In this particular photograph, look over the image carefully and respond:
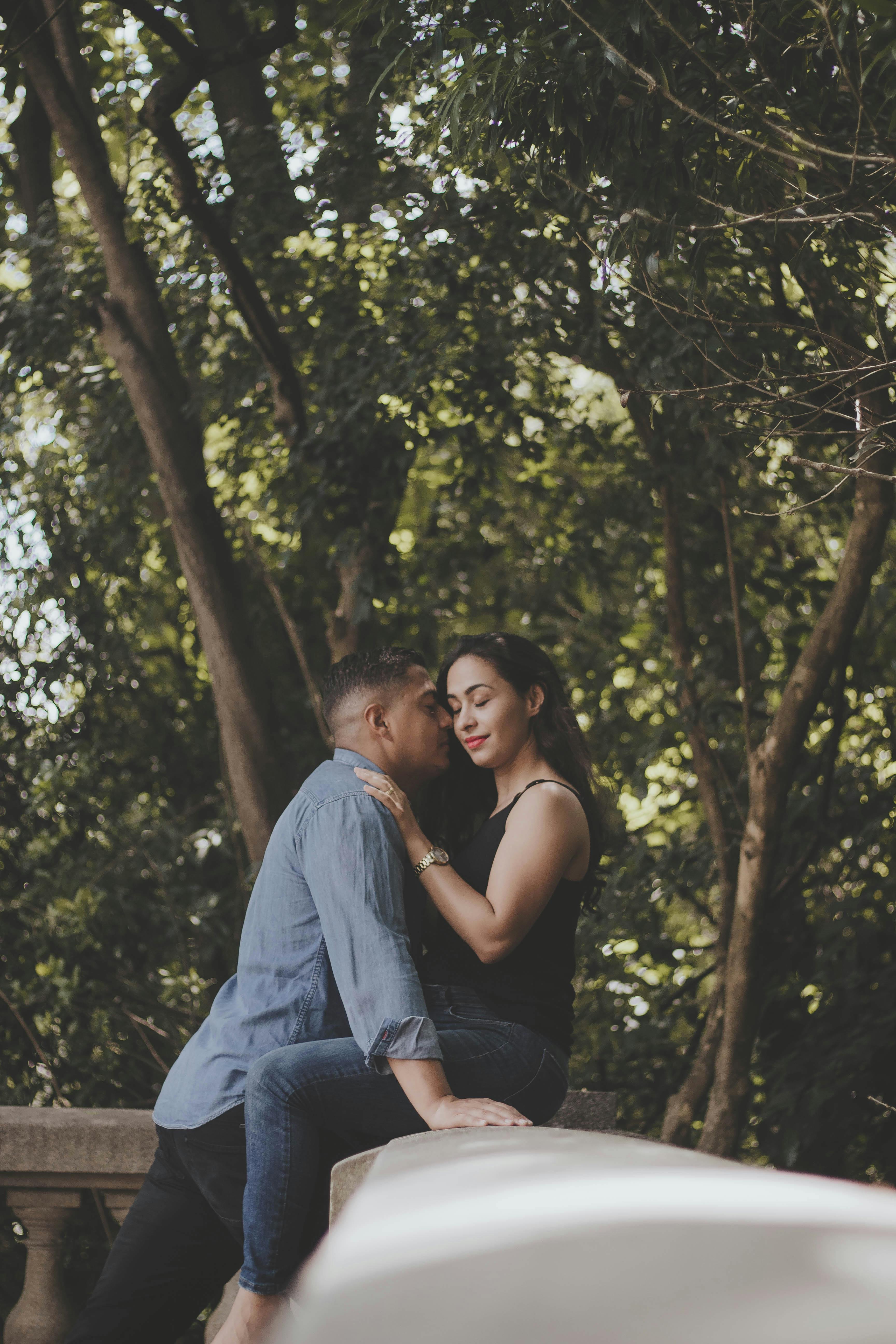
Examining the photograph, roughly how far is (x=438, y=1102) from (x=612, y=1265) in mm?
1276

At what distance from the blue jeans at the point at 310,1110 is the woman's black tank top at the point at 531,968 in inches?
4.9

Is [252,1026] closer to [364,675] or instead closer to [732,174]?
[364,675]

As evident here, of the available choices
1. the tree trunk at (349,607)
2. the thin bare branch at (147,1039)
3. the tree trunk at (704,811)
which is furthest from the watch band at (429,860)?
the thin bare branch at (147,1039)

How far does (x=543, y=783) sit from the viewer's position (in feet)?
8.69

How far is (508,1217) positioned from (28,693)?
5399 millimetres

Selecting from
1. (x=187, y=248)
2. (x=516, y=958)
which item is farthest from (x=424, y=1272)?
(x=187, y=248)

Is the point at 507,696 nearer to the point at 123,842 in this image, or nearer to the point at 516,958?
the point at 516,958

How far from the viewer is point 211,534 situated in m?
4.86

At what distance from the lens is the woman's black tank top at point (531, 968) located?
2514 mm

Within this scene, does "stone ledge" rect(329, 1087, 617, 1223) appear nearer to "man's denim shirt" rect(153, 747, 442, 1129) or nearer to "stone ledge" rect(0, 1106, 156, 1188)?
"man's denim shirt" rect(153, 747, 442, 1129)

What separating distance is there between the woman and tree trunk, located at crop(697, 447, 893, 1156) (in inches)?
44.6

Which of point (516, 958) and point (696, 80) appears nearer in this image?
point (516, 958)

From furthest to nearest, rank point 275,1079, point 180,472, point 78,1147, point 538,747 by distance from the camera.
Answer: point 180,472
point 78,1147
point 538,747
point 275,1079

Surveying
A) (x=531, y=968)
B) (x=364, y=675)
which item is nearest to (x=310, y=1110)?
(x=531, y=968)
